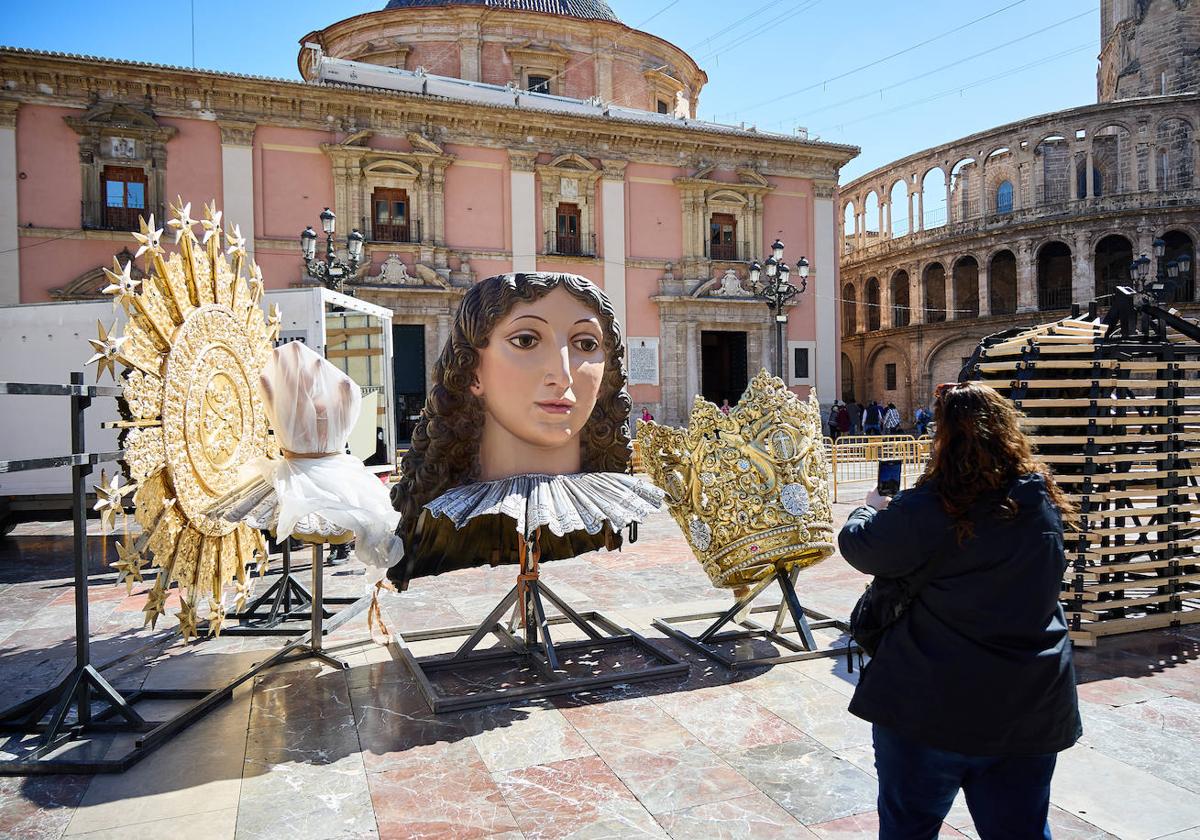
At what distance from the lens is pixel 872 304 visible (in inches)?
1283

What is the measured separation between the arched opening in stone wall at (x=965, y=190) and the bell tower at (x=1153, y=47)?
6092 mm

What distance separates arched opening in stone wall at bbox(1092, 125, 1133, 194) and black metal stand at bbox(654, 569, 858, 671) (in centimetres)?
2888

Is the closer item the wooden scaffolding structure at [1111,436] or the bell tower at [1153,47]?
the wooden scaffolding structure at [1111,436]

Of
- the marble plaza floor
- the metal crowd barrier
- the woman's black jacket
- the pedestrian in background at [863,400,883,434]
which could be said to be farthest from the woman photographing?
the pedestrian in background at [863,400,883,434]

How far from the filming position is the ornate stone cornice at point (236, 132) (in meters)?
18.8

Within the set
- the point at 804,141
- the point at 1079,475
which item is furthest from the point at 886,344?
the point at 1079,475

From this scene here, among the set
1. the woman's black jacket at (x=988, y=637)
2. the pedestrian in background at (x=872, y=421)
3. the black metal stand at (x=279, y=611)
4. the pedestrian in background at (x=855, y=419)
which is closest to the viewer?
the woman's black jacket at (x=988, y=637)

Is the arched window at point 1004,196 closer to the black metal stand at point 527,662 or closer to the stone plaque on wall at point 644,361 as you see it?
the stone plaque on wall at point 644,361

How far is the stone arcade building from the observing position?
26.6 meters

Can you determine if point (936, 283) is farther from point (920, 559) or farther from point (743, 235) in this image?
point (920, 559)

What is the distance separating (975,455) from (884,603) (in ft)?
1.57

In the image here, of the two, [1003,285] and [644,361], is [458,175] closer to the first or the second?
[644,361]

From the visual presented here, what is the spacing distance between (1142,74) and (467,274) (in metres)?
28.7

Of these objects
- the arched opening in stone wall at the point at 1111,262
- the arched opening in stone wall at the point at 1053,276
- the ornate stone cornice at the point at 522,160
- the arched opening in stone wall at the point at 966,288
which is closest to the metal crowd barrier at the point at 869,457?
the ornate stone cornice at the point at 522,160
